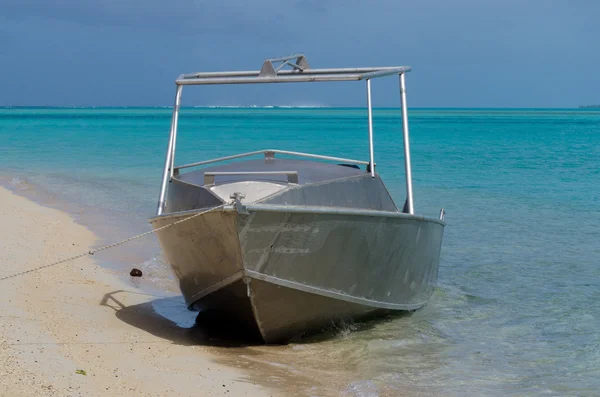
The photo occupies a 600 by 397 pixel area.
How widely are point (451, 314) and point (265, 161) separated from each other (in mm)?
2867

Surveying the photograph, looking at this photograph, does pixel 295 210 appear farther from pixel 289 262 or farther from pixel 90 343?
pixel 90 343

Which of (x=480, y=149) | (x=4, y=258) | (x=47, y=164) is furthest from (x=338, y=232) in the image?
(x=480, y=149)

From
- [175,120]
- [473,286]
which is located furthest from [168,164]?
[473,286]

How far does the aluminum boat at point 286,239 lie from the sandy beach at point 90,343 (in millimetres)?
660

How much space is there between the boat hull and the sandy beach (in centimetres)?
62

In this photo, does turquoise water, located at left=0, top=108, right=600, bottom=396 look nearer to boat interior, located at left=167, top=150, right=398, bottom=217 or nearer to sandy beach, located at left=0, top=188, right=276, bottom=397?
sandy beach, located at left=0, top=188, right=276, bottom=397

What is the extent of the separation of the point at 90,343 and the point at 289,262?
1707 mm

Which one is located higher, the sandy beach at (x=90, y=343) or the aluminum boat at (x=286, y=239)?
the aluminum boat at (x=286, y=239)

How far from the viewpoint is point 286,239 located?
22.9ft

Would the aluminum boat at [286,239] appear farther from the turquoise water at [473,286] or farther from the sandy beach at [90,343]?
the sandy beach at [90,343]

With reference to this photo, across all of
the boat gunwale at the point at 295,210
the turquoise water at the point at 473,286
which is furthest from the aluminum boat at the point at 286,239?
the turquoise water at the point at 473,286

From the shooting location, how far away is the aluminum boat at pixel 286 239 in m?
6.96

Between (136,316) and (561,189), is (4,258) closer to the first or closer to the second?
(136,316)

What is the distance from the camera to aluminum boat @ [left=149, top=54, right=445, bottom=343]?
696 centimetres
